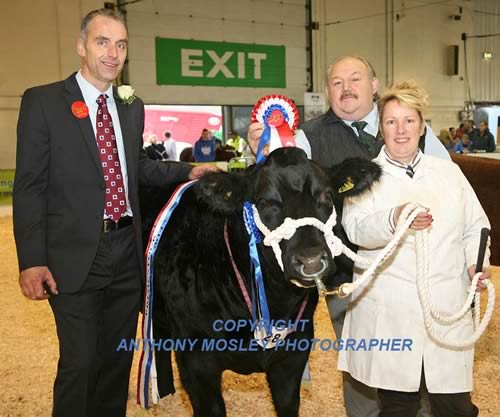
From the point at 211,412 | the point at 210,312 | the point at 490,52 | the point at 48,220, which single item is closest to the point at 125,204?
the point at 48,220

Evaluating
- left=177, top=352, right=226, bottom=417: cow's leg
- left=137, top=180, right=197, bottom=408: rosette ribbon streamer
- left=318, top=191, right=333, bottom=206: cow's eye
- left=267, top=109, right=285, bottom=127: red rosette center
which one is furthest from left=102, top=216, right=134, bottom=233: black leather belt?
left=318, top=191, right=333, bottom=206: cow's eye

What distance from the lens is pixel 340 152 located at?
2.61 meters

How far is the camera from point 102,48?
2.28m

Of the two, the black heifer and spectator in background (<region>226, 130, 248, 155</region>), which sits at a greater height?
spectator in background (<region>226, 130, 248, 155</region>)

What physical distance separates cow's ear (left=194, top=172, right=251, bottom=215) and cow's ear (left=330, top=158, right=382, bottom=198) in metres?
0.34

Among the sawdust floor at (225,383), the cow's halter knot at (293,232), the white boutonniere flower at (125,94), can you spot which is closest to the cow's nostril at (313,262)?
the cow's halter knot at (293,232)

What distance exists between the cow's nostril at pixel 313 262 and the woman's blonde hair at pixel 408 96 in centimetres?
68

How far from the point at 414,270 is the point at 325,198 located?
0.42 m

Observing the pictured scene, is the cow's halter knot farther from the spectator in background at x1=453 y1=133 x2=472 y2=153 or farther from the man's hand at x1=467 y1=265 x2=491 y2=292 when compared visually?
the spectator in background at x1=453 y1=133 x2=472 y2=153

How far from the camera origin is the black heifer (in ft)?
6.65

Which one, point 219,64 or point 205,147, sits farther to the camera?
point 219,64

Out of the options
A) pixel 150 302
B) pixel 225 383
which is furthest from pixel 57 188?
pixel 225 383

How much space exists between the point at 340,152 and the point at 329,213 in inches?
24.4

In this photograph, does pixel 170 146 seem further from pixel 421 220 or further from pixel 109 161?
pixel 421 220
